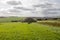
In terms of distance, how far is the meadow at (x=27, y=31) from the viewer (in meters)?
3.29

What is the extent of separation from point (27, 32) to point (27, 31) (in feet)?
0.16

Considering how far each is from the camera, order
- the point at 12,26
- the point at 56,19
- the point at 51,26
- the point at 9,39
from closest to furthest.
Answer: the point at 9,39 → the point at 12,26 → the point at 51,26 → the point at 56,19

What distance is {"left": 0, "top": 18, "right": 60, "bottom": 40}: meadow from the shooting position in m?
3.29

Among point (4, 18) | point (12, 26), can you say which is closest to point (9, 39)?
point (12, 26)

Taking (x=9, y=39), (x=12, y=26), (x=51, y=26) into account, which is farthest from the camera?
(x=51, y=26)

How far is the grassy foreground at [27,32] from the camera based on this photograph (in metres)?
3.29

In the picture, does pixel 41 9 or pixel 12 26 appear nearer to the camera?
pixel 12 26

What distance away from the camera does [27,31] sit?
3.52 metres

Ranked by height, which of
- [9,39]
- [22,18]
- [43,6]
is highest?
[43,6]

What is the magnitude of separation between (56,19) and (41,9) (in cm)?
60

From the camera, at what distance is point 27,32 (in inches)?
137

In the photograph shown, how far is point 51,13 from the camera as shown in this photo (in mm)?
4074

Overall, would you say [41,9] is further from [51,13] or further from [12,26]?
[12,26]

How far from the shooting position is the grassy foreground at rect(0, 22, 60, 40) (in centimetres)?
329
